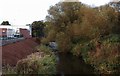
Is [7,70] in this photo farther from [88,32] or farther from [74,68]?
[88,32]

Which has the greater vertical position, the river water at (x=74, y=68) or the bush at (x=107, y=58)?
the bush at (x=107, y=58)

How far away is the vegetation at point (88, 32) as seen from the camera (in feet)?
78.2

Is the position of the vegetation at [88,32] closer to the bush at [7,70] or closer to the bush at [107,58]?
the bush at [107,58]

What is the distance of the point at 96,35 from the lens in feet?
99.8

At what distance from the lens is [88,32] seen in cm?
3300

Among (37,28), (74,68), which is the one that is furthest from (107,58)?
(37,28)

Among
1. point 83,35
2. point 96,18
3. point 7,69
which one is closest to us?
point 7,69

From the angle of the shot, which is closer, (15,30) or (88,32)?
(88,32)

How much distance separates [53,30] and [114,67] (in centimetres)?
1784

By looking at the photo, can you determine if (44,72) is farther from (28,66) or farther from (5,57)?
(5,57)

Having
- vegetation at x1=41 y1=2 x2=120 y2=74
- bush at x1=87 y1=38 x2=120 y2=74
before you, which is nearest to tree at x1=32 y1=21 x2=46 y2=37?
vegetation at x1=41 y1=2 x2=120 y2=74

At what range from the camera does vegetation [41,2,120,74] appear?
2382 cm

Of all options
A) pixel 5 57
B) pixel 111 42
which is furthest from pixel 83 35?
pixel 5 57

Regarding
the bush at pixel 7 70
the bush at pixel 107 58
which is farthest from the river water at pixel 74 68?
the bush at pixel 7 70
